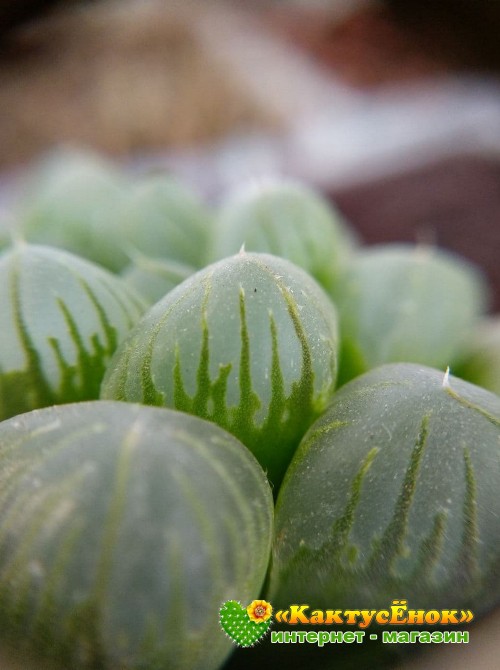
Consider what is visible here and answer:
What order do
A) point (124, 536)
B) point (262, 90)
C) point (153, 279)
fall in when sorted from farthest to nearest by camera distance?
point (262, 90) → point (153, 279) → point (124, 536)

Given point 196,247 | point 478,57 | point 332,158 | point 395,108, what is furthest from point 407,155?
point 196,247

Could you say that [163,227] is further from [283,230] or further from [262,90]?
[262,90]

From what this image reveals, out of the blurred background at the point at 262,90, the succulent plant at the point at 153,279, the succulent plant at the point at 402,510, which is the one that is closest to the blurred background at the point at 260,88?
the blurred background at the point at 262,90

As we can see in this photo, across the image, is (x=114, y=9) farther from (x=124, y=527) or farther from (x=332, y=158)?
(x=124, y=527)

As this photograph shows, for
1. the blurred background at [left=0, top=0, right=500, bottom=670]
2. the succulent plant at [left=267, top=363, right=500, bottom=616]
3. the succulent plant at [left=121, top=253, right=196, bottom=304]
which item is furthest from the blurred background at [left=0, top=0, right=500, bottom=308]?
the succulent plant at [left=267, top=363, right=500, bottom=616]

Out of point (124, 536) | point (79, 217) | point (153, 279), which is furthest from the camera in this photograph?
point (79, 217)

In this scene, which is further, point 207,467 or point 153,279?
point 153,279

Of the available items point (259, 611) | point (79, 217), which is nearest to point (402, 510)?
point (259, 611)
